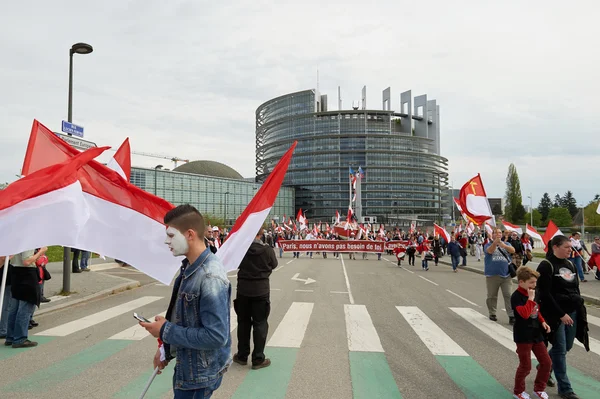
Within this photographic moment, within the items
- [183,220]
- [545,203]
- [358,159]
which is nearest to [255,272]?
[183,220]

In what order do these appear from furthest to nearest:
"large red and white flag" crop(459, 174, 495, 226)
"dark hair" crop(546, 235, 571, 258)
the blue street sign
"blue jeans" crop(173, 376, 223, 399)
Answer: "large red and white flag" crop(459, 174, 495, 226) → the blue street sign → "dark hair" crop(546, 235, 571, 258) → "blue jeans" crop(173, 376, 223, 399)

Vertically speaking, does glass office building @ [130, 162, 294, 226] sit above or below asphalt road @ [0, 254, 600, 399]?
above

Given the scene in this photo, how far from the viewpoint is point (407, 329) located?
814cm

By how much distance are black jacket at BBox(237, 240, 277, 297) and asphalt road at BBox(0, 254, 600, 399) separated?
3.53 ft

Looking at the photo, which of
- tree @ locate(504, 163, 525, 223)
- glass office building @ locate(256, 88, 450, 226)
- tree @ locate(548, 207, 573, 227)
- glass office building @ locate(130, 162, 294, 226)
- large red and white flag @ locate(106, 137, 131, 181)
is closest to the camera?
large red and white flag @ locate(106, 137, 131, 181)

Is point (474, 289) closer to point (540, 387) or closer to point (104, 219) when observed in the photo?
point (540, 387)

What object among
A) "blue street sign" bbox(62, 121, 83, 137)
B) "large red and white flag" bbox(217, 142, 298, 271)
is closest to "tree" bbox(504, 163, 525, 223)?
"blue street sign" bbox(62, 121, 83, 137)

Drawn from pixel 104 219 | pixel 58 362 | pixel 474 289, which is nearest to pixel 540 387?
pixel 104 219

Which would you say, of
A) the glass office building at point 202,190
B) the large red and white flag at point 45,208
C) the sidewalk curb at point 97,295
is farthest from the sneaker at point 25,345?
the glass office building at point 202,190

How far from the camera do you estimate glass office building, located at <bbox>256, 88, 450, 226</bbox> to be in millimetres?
125125

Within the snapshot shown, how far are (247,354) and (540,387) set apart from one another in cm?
383

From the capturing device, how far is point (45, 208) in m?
4.75

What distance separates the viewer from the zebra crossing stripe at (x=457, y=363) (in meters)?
5.08

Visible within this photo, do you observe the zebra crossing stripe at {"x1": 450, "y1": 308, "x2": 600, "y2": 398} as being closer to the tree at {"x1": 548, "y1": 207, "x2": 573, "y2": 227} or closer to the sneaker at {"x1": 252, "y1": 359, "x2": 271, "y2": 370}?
the sneaker at {"x1": 252, "y1": 359, "x2": 271, "y2": 370}
